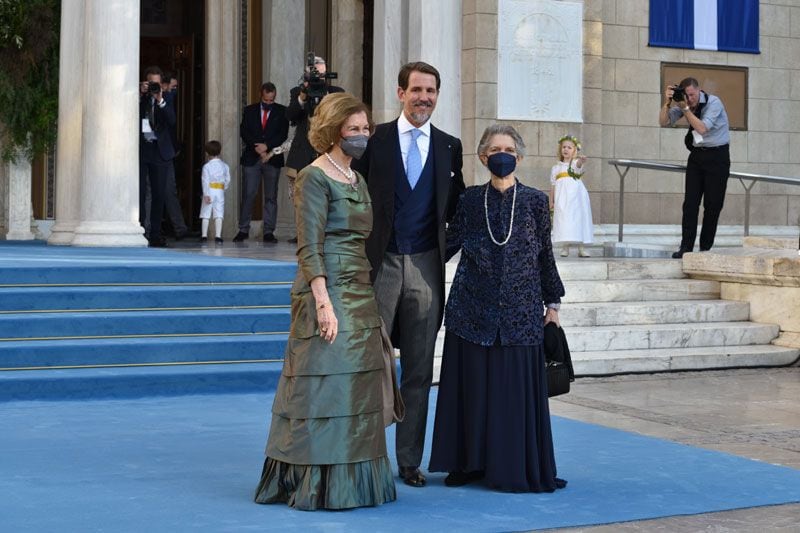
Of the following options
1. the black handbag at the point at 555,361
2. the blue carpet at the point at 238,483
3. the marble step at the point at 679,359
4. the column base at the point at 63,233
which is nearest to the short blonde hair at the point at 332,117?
the black handbag at the point at 555,361

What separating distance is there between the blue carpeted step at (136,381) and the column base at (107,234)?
4.61 m

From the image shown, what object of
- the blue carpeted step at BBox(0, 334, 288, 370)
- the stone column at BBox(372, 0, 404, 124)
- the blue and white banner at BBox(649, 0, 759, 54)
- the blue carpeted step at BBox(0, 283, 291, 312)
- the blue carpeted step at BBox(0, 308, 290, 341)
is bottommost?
the blue carpeted step at BBox(0, 334, 288, 370)

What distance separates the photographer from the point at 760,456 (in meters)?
7.98

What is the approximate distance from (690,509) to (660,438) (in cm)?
210

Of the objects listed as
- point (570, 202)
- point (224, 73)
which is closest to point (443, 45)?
point (570, 202)

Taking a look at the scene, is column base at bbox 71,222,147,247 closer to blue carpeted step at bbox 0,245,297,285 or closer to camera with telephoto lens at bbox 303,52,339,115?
blue carpeted step at bbox 0,245,297,285

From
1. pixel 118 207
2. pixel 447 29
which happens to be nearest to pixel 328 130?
pixel 118 207

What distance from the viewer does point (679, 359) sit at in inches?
471

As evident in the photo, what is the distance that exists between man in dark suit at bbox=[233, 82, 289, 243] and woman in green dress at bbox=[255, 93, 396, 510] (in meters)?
11.3

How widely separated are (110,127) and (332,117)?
862cm

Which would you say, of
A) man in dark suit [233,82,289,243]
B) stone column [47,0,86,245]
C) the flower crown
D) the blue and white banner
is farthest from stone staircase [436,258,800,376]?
man in dark suit [233,82,289,243]

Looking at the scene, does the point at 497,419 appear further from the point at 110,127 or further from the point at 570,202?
the point at 570,202

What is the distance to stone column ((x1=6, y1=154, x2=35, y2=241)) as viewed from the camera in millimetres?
17484

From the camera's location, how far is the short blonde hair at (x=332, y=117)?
6410 millimetres
